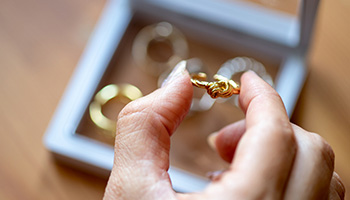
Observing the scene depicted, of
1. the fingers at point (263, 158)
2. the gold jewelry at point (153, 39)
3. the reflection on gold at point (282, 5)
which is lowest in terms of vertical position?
the gold jewelry at point (153, 39)

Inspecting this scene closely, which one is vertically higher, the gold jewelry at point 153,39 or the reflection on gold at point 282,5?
the reflection on gold at point 282,5

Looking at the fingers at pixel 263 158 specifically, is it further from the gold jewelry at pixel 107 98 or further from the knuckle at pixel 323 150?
the gold jewelry at pixel 107 98

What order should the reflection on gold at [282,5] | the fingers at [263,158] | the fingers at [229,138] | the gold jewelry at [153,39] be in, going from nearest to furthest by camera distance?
1. the fingers at [263,158]
2. the fingers at [229,138]
3. the reflection on gold at [282,5]
4. the gold jewelry at [153,39]

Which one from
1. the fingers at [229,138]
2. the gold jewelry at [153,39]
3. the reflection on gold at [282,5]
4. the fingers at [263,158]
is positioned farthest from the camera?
the gold jewelry at [153,39]

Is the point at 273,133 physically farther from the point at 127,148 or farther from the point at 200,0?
the point at 200,0

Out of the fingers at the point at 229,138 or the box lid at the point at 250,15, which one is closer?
the fingers at the point at 229,138

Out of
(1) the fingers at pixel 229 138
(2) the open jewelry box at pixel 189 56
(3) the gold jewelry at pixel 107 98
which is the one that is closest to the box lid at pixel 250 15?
(2) the open jewelry box at pixel 189 56

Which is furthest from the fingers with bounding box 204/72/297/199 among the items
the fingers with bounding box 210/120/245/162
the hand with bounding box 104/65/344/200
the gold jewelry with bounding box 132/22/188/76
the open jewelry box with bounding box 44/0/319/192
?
the gold jewelry with bounding box 132/22/188/76

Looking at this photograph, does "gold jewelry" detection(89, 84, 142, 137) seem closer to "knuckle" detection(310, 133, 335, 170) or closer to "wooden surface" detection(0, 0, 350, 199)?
"wooden surface" detection(0, 0, 350, 199)
